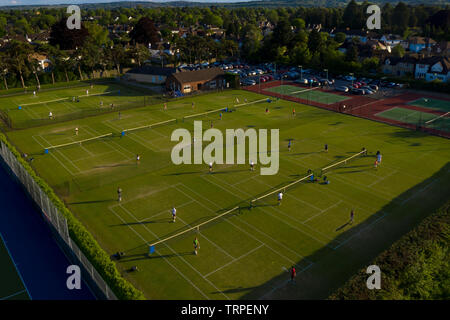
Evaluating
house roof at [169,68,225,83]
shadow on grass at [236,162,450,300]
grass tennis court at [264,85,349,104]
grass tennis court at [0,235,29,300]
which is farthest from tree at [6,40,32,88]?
shadow on grass at [236,162,450,300]

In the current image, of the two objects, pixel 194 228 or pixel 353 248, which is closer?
pixel 353 248

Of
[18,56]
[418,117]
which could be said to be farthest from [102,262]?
[18,56]

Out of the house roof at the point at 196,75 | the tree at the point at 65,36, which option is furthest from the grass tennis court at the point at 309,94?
the tree at the point at 65,36

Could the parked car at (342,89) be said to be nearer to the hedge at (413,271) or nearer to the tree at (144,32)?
the hedge at (413,271)

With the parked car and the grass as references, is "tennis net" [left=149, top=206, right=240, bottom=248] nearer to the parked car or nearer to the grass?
the grass

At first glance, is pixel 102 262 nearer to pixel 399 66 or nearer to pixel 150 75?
pixel 150 75

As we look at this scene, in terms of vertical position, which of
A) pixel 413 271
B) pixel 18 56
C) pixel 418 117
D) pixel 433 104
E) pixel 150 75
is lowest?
pixel 413 271
